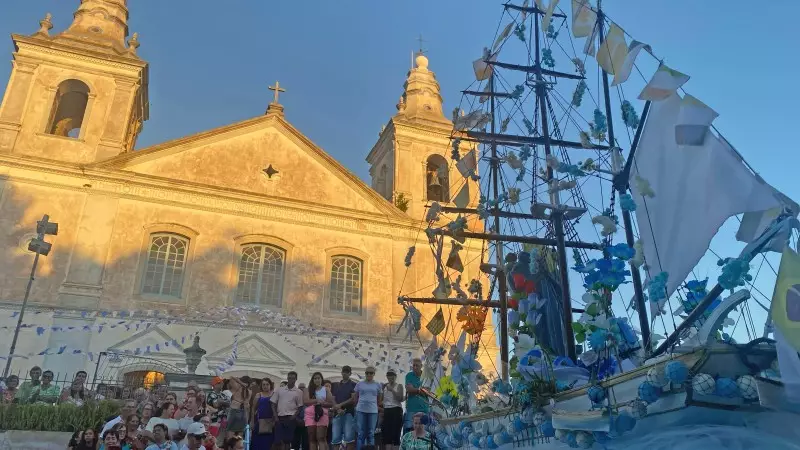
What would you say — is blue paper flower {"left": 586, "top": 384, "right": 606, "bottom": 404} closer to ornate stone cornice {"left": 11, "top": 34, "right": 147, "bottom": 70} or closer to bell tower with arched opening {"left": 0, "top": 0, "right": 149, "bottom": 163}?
bell tower with arched opening {"left": 0, "top": 0, "right": 149, "bottom": 163}

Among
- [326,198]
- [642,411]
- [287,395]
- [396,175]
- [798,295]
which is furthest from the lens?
[396,175]

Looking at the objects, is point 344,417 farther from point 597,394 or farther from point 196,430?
point 597,394

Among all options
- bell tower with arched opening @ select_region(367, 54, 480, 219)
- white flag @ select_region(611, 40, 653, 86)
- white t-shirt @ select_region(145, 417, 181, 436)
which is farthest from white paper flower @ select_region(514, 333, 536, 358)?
bell tower with arched opening @ select_region(367, 54, 480, 219)

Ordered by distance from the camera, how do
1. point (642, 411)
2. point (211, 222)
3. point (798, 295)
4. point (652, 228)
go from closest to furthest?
point (798, 295), point (642, 411), point (652, 228), point (211, 222)

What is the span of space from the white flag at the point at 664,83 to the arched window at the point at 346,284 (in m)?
13.2

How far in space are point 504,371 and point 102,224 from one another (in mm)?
12528

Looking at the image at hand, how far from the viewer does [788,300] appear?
3844 mm

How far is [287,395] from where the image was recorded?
8789mm

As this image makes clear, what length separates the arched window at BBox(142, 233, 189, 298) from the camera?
1639 cm

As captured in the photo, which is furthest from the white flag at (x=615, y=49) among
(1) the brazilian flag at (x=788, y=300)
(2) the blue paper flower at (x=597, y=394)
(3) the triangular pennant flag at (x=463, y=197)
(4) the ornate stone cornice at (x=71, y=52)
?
(4) the ornate stone cornice at (x=71, y=52)

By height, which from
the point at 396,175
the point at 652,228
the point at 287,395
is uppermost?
the point at 396,175

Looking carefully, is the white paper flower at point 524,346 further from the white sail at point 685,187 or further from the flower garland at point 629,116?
the flower garland at point 629,116

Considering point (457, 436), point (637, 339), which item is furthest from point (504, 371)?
point (637, 339)

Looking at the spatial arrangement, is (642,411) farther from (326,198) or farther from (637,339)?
(326,198)
